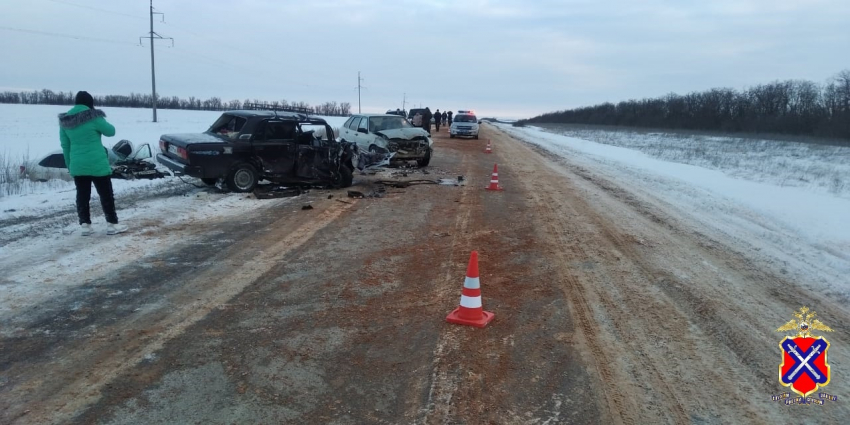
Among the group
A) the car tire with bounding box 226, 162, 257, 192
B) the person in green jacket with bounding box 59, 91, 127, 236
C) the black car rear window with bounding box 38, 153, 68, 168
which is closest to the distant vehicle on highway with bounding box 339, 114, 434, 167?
the car tire with bounding box 226, 162, 257, 192

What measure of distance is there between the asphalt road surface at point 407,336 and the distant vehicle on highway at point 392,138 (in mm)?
8848

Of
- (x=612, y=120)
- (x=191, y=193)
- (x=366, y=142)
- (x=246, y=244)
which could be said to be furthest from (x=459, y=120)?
(x=612, y=120)

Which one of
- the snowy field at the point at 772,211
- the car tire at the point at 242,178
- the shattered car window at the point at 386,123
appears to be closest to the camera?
the snowy field at the point at 772,211

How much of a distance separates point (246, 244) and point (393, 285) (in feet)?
8.02

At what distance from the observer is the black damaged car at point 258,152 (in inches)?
390

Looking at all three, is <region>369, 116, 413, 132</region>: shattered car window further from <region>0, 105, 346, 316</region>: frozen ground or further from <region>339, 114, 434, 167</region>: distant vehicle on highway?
<region>0, 105, 346, 316</region>: frozen ground

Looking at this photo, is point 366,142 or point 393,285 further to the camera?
point 366,142

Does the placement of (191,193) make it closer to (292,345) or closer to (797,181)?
(292,345)

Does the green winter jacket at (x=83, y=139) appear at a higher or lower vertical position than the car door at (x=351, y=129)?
lower

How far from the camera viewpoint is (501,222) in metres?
8.73

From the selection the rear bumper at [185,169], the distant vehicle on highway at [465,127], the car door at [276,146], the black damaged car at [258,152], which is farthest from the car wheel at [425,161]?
the distant vehicle on highway at [465,127]

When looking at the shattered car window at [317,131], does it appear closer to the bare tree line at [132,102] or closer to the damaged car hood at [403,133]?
the damaged car hood at [403,133]

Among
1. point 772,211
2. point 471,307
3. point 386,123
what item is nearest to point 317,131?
point 386,123

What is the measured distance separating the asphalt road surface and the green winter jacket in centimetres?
124
